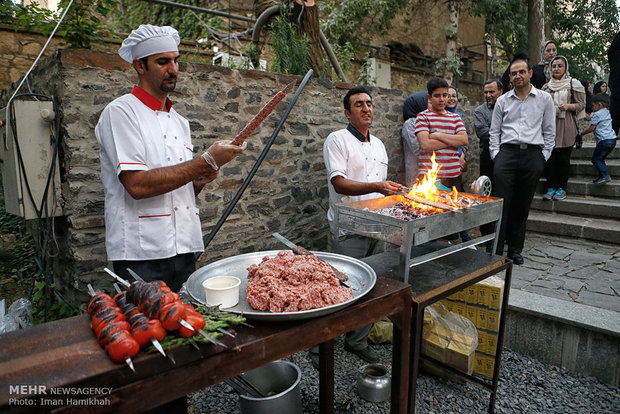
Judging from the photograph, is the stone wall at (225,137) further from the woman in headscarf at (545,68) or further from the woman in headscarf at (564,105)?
the woman in headscarf at (545,68)

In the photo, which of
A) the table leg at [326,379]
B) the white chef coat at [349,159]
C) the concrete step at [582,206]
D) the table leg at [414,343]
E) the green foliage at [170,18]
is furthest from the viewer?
the green foliage at [170,18]

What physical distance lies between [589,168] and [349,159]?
20.7ft

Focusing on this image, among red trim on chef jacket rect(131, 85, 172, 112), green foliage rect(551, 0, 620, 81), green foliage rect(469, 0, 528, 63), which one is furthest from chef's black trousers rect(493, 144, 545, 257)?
green foliage rect(551, 0, 620, 81)

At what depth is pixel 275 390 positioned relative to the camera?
2.76 meters

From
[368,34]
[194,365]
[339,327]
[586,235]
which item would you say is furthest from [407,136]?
[368,34]

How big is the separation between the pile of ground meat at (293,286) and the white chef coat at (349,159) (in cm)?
162

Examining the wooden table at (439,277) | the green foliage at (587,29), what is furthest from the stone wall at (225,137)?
the green foliage at (587,29)

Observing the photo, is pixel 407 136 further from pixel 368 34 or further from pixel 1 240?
pixel 368 34

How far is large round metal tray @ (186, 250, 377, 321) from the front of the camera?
4.78ft

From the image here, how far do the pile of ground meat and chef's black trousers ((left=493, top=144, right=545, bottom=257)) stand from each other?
4.07 m

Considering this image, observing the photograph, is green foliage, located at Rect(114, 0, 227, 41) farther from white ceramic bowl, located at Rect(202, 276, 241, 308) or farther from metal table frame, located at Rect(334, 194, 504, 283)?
white ceramic bowl, located at Rect(202, 276, 241, 308)

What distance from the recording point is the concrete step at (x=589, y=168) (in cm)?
722

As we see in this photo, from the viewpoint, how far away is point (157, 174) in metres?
2.05

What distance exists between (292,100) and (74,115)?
218 centimetres
